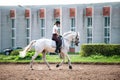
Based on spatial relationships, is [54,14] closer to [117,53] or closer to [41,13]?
[41,13]

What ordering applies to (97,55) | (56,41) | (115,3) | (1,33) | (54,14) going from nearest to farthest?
1. (56,41)
2. (97,55)
3. (115,3)
4. (54,14)
5. (1,33)

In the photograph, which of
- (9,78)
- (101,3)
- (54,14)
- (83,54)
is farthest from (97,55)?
(54,14)

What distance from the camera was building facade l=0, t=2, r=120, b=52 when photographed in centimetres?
4122

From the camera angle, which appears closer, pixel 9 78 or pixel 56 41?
pixel 9 78

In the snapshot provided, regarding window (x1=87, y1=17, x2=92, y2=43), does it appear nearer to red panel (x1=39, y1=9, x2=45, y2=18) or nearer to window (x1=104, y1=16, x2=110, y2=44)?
window (x1=104, y1=16, x2=110, y2=44)

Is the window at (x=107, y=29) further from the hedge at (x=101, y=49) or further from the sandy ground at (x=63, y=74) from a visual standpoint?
the sandy ground at (x=63, y=74)

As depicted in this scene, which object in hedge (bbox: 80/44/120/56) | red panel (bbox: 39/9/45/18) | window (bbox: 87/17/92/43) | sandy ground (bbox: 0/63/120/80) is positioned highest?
red panel (bbox: 39/9/45/18)

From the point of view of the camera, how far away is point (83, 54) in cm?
2664

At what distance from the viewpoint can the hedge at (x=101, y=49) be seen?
85.1 ft

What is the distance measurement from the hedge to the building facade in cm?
1481

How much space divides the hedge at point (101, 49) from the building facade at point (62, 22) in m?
14.8

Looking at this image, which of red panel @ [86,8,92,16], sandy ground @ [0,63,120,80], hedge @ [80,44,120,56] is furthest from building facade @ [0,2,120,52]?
sandy ground @ [0,63,120,80]

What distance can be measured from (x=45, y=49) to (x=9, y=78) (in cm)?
607

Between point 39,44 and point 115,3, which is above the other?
point 115,3
